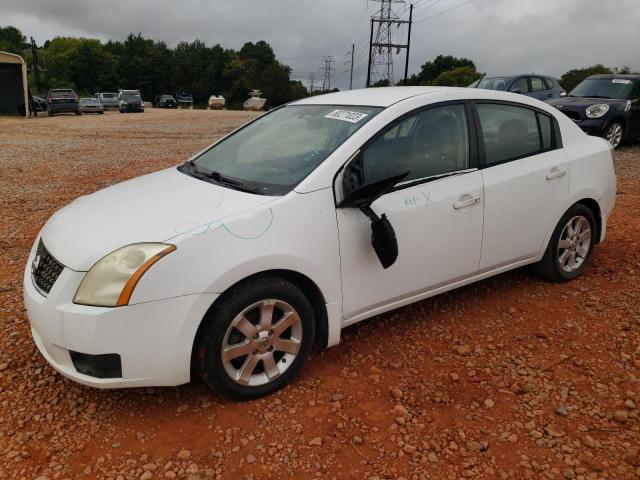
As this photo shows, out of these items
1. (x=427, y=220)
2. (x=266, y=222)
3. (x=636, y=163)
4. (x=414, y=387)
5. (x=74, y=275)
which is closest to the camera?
(x=74, y=275)

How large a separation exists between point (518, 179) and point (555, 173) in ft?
1.43

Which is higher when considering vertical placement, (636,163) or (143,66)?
(143,66)

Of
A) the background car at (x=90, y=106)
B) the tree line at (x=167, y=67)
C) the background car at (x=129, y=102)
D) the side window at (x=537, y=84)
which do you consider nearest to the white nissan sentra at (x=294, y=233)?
the side window at (x=537, y=84)

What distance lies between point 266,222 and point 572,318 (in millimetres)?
2407

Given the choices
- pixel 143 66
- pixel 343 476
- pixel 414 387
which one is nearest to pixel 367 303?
pixel 414 387

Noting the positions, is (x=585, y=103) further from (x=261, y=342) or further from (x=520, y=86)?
(x=261, y=342)

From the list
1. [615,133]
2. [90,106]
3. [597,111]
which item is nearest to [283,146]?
[597,111]

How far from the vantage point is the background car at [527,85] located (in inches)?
506

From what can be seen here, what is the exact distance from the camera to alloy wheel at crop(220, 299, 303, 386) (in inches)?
101

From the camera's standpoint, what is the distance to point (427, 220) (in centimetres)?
309

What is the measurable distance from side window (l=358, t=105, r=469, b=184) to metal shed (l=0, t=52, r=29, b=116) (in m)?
29.1

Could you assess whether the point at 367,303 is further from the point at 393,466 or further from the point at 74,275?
the point at 74,275

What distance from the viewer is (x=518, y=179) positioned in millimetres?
3547

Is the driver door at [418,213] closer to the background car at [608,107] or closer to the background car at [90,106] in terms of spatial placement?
the background car at [608,107]
